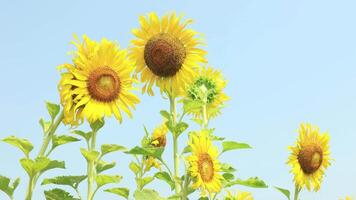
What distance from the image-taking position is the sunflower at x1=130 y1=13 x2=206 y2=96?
18.2ft

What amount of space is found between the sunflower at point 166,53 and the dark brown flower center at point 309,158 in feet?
7.48

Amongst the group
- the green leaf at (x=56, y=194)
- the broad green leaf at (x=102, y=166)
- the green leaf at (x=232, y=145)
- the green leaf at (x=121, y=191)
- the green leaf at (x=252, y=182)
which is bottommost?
the green leaf at (x=56, y=194)

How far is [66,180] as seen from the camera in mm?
4609

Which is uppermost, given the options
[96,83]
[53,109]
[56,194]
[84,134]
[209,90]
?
[209,90]

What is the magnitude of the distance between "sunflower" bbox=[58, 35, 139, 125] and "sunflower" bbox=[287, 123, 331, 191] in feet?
10.1

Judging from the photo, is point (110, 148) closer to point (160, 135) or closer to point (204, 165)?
point (204, 165)

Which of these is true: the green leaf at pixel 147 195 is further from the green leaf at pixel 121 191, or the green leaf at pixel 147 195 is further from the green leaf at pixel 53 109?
the green leaf at pixel 53 109

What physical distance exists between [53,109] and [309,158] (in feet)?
12.9

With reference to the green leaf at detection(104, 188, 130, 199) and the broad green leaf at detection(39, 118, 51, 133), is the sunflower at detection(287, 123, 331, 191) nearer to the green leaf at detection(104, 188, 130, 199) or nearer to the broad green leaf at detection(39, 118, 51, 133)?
the green leaf at detection(104, 188, 130, 199)

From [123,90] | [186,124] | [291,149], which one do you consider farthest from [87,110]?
[291,149]

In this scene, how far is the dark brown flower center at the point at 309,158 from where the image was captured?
23.0ft

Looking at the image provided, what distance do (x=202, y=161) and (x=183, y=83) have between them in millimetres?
984

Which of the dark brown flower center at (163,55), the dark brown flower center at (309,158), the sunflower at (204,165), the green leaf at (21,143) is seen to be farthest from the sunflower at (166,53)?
the dark brown flower center at (309,158)

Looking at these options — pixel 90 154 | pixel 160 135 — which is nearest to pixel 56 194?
pixel 90 154
